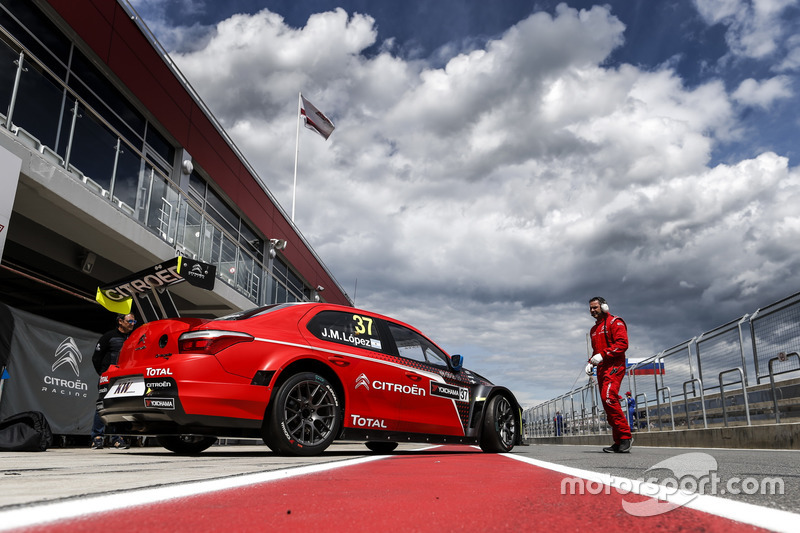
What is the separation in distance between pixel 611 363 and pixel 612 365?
25 mm

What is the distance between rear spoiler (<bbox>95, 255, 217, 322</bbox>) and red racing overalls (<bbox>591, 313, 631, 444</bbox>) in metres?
4.54

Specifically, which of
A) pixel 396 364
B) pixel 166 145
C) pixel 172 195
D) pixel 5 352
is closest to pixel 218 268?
pixel 172 195

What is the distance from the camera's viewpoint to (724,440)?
11.2 metres

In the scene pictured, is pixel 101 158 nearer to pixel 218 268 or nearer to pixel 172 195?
pixel 172 195

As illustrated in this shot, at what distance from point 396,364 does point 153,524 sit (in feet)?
17.1

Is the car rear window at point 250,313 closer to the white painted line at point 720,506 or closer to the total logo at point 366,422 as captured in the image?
the total logo at point 366,422

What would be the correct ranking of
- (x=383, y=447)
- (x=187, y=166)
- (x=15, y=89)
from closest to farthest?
(x=15, y=89) < (x=383, y=447) < (x=187, y=166)

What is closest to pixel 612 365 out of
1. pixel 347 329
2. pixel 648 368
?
pixel 347 329

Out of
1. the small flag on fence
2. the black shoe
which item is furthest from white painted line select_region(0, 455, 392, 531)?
the small flag on fence

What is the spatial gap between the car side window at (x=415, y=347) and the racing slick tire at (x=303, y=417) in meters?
1.33

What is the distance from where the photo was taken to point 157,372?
5.23m

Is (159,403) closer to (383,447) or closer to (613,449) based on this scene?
(383,447)

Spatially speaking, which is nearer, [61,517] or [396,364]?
[61,517]

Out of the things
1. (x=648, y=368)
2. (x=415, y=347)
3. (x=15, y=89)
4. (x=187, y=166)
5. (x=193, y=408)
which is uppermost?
(x=187, y=166)
